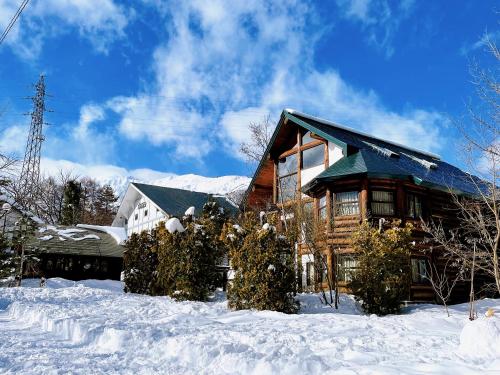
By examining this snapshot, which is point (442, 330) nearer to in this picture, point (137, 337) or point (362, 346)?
point (362, 346)

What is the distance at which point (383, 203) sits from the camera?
19.4 metres

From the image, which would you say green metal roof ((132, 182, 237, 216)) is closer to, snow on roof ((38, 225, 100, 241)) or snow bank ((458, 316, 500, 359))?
snow on roof ((38, 225, 100, 241))

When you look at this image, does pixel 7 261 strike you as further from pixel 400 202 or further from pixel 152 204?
pixel 400 202

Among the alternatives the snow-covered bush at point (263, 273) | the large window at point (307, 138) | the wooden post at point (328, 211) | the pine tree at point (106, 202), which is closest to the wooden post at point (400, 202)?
the wooden post at point (328, 211)

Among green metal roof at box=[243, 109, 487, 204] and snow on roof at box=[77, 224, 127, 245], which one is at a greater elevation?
green metal roof at box=[243, 109, 487, 204]

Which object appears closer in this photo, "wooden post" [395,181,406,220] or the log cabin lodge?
the log cabin lodge

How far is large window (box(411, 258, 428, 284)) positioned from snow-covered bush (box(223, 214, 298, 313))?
8229mm

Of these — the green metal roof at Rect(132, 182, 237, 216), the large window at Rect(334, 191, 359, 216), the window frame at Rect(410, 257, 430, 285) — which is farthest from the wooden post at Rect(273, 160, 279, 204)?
the green metal roof at Rect(132, 182, 237, 216)

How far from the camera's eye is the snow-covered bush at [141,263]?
61.8 feet

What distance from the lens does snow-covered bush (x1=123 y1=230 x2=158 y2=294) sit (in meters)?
18.8

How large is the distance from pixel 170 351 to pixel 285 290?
6272mm

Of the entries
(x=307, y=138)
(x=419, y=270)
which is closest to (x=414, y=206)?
(x=419, y=270)

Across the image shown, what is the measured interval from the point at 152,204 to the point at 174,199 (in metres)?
1.89

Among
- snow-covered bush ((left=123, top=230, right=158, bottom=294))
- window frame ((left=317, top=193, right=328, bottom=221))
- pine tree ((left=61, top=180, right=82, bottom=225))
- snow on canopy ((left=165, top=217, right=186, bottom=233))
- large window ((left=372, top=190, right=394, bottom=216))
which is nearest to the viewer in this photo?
snow on canopy ((left=165, top=217, right=186, bottom=233))
